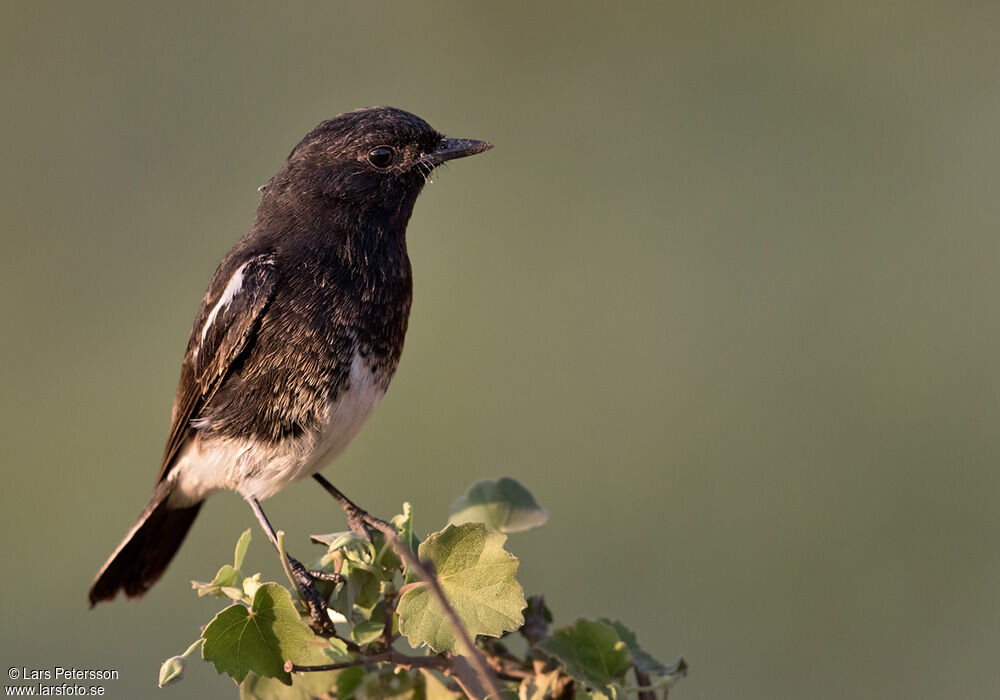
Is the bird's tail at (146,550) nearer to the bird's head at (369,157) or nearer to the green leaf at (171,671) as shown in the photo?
the bird's head at (369,157)

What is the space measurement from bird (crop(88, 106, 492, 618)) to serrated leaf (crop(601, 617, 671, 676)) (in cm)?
129

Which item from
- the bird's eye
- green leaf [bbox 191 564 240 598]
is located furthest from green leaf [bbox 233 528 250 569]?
the bird's eye

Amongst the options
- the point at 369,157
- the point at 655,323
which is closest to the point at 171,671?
the point at 369,157

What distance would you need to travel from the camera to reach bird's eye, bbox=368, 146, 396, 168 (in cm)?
400

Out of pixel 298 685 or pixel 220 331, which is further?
pixel 220 331

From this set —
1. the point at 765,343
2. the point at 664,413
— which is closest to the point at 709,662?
the point at 664,413

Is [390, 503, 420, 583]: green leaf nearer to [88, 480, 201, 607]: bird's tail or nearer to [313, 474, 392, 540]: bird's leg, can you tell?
[313, 474, 392, 540]: bird's leg

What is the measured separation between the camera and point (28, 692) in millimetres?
4219

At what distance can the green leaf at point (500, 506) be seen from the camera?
112 inches

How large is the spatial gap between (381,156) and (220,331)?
77 cm

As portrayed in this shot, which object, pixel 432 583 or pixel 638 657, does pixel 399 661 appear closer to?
pixel 638 657

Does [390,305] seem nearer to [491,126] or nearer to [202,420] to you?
[202,420]

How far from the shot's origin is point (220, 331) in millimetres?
3850

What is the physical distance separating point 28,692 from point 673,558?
Answer: 3708 mm
